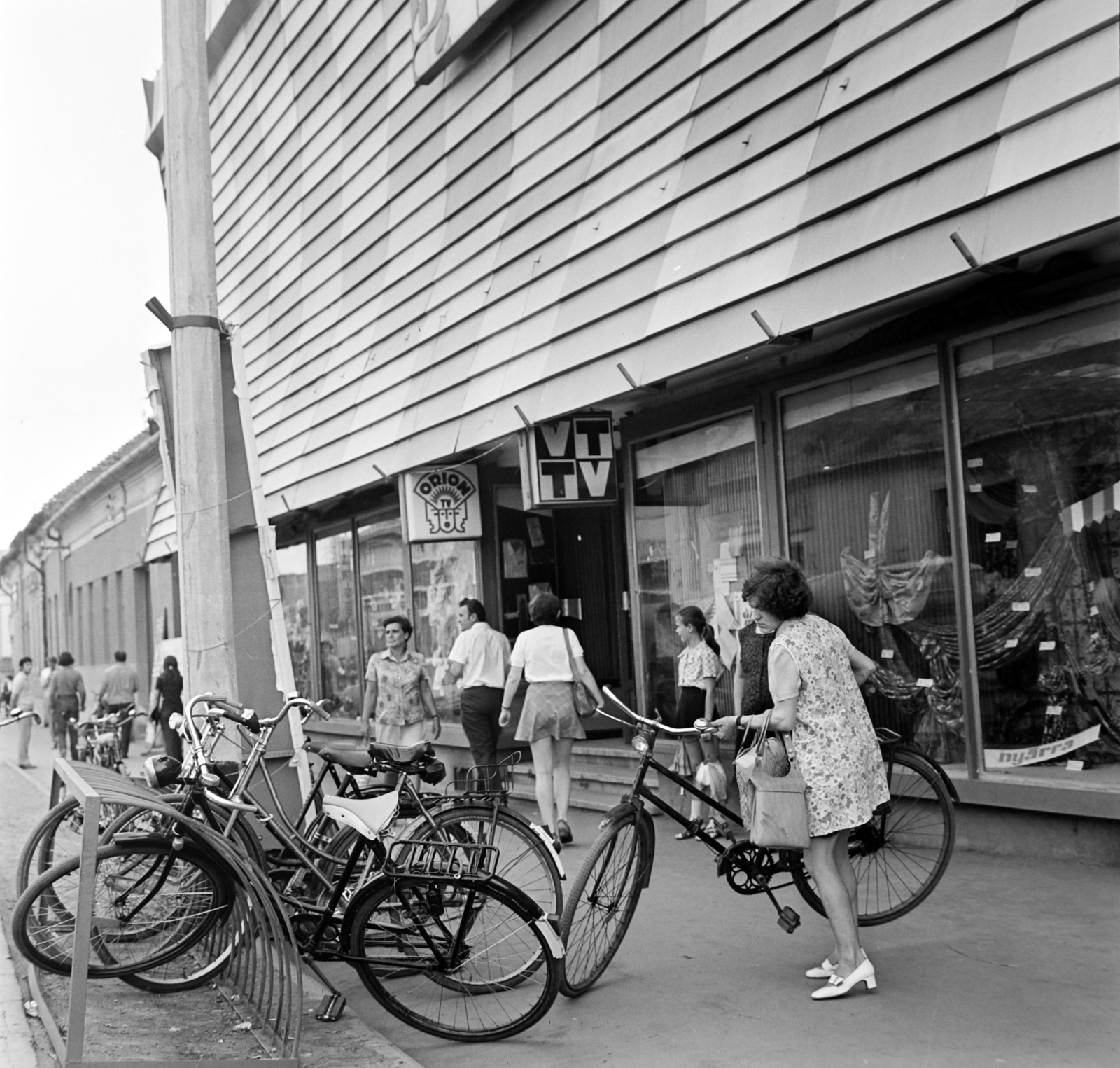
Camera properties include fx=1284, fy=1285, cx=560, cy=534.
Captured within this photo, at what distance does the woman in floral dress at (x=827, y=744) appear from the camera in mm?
4863

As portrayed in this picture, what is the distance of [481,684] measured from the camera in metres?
9.17

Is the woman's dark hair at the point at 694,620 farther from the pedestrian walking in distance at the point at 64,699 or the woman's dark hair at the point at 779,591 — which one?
the pedestrian walking in distance at the point at 64,699

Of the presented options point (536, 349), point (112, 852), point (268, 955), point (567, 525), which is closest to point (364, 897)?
point (268, 955)

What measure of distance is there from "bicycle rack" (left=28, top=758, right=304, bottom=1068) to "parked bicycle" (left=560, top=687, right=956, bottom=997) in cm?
105

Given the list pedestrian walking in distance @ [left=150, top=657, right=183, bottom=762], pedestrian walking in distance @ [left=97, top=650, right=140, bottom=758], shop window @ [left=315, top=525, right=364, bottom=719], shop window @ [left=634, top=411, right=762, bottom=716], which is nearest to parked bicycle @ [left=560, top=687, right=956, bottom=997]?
shop window @ [left=634, top=411, right=762, bottom=716]

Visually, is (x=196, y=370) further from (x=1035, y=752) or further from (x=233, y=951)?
(x=1035, y=752)

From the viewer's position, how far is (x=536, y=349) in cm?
966

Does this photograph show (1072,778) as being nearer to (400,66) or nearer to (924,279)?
(924,279)

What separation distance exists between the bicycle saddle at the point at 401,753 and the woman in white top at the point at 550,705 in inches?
117

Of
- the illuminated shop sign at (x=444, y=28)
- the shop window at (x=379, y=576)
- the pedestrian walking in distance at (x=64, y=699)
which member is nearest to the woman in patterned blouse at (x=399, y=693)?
the shop window at (x=379, y=576)

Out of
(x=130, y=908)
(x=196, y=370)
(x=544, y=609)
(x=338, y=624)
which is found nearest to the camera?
(x=130, y=908)

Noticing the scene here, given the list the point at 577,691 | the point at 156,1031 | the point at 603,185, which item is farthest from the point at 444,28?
the point at 156,1031

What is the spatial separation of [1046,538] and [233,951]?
4.55m

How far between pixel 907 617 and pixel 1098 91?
3.27m
